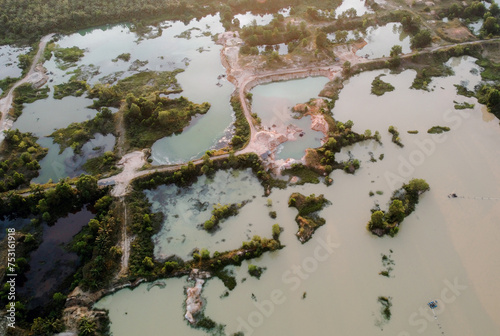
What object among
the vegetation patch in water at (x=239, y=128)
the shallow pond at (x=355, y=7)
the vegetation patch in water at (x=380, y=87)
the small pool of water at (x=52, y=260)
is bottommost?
the small pool of water at (x=52, y=260)

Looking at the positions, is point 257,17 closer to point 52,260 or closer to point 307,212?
point 307,212

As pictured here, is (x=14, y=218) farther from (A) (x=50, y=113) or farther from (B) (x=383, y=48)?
(B) (x=383, y=48)

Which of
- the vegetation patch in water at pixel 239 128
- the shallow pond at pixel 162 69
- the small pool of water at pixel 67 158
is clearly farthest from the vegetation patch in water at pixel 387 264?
the small pool of water at pixel 67 158

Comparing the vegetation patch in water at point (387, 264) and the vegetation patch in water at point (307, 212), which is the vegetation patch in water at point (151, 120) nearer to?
the vegetation patch in water at point (307, 212)

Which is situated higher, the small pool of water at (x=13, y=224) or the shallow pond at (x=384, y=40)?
the shallow pond at (x=384, y=40)

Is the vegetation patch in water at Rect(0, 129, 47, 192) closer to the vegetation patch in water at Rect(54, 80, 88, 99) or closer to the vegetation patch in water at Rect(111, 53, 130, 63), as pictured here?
the vegetation patch in water at Rect(54, 80, 88, 99)

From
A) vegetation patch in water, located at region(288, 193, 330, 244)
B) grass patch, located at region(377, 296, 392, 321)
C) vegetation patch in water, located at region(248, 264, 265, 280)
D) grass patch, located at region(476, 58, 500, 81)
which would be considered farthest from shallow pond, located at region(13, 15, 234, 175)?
grass patch, located at region(476, 58, 500, 81)

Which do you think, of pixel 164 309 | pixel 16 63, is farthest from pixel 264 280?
pixel 16 63
